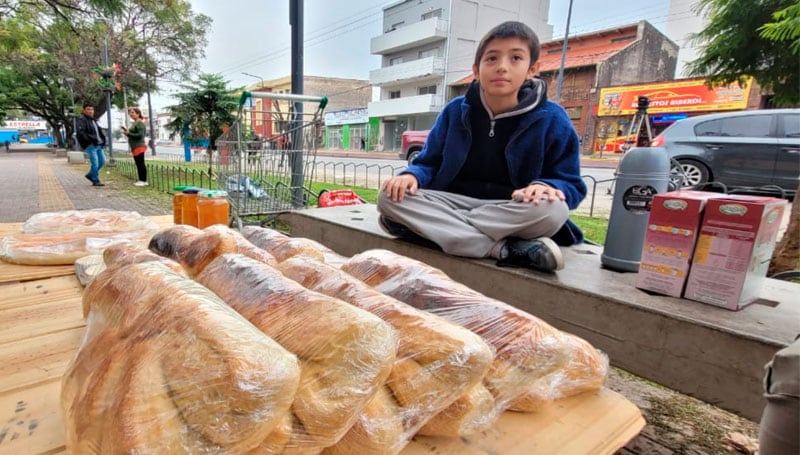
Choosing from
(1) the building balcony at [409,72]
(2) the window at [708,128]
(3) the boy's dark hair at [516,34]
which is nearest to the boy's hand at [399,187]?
(3) the boy's dark hair at [516,34]

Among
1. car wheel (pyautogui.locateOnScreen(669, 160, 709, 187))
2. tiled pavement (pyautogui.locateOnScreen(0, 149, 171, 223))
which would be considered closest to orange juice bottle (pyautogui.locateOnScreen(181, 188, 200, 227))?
tiled pavement (pyautogui.locateOnScreen(0, 149, 171, 223))

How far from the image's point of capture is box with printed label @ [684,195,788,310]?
1.33 metres

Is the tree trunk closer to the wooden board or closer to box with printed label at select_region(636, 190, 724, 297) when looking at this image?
box with printed label at select_region(636, 190, 724, 297)

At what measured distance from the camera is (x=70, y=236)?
1.82 meters

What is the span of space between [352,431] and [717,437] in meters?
1.34

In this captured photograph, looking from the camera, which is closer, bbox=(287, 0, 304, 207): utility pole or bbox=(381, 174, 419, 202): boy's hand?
bbox=(381, 174, 419, 202): boy's hand

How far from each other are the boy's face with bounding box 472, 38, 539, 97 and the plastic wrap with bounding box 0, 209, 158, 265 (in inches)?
72.0

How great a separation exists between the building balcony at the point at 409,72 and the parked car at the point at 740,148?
23.0 metres

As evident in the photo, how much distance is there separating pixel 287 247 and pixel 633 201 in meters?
1.52

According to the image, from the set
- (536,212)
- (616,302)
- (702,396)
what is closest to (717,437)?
(702,396)

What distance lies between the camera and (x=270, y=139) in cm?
410

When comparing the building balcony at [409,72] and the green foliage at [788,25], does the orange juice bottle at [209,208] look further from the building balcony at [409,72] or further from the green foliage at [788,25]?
the building balcony at [409,72]

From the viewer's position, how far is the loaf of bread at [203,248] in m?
1.16

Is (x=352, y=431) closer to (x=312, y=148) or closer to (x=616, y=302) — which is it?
(x=616, y=302)
